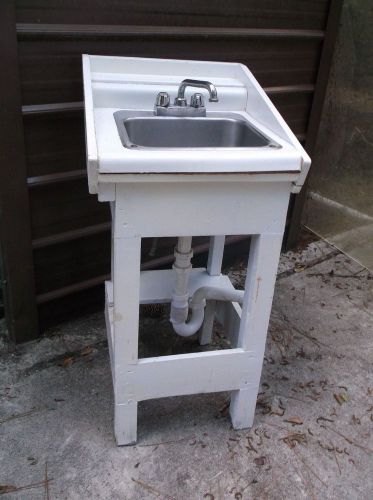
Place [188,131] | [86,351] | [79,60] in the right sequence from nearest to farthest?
1. [188,131]
2. [79,60]
3. [86,351]

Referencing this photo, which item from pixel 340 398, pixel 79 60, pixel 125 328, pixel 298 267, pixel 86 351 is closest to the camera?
pixel 125 328

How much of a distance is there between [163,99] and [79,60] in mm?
457

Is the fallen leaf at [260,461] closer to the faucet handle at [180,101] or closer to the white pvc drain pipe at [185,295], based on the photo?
the white pvc drain pipe at [185,295]

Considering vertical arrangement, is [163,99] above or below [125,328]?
above

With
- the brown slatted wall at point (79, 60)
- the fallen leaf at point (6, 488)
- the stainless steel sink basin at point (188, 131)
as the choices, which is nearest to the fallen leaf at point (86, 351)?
the brown slatted wall at point (79, 60)

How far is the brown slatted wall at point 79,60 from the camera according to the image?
1845 millimetres

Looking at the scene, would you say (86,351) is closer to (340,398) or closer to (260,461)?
(260,461)

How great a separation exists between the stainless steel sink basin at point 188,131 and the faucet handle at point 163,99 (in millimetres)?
47

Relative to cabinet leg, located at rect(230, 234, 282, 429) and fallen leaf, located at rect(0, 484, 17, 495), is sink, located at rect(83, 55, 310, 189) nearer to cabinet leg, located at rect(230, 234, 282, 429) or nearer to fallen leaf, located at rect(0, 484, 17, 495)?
cabinet leg, located at rect(230, 234, 282, 429)

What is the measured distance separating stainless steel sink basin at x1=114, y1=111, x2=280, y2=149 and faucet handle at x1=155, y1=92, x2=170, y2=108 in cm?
5

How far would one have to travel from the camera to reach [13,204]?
6.39 ft

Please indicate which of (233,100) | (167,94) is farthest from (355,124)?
(167,94)

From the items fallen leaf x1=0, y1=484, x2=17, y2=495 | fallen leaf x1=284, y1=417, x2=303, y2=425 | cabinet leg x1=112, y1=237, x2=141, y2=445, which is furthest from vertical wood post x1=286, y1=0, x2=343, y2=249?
fallen leaf x1=0, y1=484, x2=17, y2=495

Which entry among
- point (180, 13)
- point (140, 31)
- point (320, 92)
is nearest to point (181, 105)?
point (140, 31)
